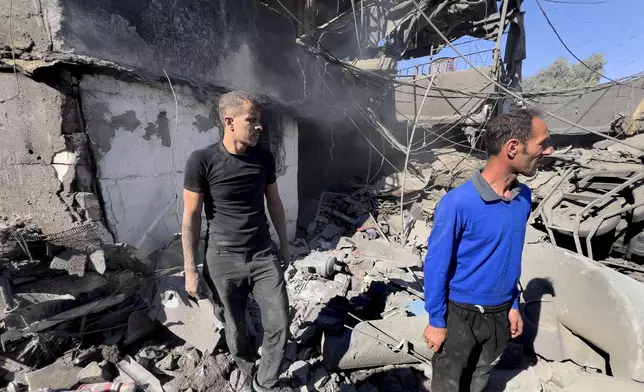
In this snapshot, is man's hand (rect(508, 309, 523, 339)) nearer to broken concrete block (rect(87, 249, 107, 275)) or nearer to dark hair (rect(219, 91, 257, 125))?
dark hair (rect(219, 91, 257, 125))

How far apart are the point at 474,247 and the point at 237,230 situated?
65.1 inches

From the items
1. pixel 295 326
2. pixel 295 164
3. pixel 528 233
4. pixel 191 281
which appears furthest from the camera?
pixel 295 164

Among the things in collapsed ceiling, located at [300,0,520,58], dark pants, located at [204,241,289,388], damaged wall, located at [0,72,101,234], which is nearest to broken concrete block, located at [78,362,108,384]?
dark pants, located at [204,241,289,388]

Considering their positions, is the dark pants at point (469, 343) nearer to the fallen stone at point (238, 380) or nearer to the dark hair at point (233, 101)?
the fallen stone at point (238, 380)

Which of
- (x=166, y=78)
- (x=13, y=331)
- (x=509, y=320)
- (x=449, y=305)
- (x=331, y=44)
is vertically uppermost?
(x=331, y=44)

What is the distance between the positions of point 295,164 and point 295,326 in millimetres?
4055

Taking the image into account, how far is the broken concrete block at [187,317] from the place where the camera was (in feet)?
9.64

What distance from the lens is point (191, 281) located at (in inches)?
90.9

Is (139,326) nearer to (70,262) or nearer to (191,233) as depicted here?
(70,262)

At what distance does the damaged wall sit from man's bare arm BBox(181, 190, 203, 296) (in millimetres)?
1690

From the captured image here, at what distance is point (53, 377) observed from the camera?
101 inches

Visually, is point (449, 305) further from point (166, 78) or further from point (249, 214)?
point (166, 78)

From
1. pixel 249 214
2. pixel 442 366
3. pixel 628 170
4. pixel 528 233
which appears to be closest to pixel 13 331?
pixel 249 214

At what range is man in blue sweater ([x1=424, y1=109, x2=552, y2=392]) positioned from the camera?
5.48 feet
